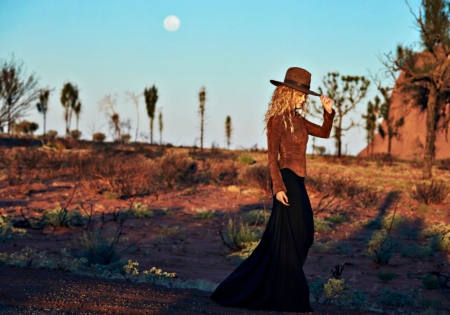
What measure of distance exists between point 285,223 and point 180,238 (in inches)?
256

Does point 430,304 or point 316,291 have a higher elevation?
point 316,291

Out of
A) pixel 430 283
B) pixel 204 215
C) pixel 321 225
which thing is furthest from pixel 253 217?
pixel 430 283

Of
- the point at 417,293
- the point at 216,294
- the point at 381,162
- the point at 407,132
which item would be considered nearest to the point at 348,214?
the point at 417,293

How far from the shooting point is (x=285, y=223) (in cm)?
541

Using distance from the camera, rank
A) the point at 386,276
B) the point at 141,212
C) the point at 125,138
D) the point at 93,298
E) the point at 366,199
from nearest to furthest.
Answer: the point at 93,298, the point at 386,276, the point at 141,212, the point at 366,199, the point at 125,138

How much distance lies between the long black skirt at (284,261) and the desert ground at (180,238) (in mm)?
216

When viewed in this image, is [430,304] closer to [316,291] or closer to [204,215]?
[316,291]

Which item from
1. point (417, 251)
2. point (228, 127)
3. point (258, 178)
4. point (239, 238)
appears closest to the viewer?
point (239, 238)

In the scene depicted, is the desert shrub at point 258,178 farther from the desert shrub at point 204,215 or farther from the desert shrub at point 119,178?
the desert shrub at point 204,215

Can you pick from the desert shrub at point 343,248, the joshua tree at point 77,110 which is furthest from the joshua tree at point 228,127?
the desert shrub at point 343,248

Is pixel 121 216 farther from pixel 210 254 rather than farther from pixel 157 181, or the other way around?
pixel 157 181

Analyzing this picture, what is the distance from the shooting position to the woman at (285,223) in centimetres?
537

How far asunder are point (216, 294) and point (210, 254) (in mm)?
4832

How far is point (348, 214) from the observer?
590 inches
